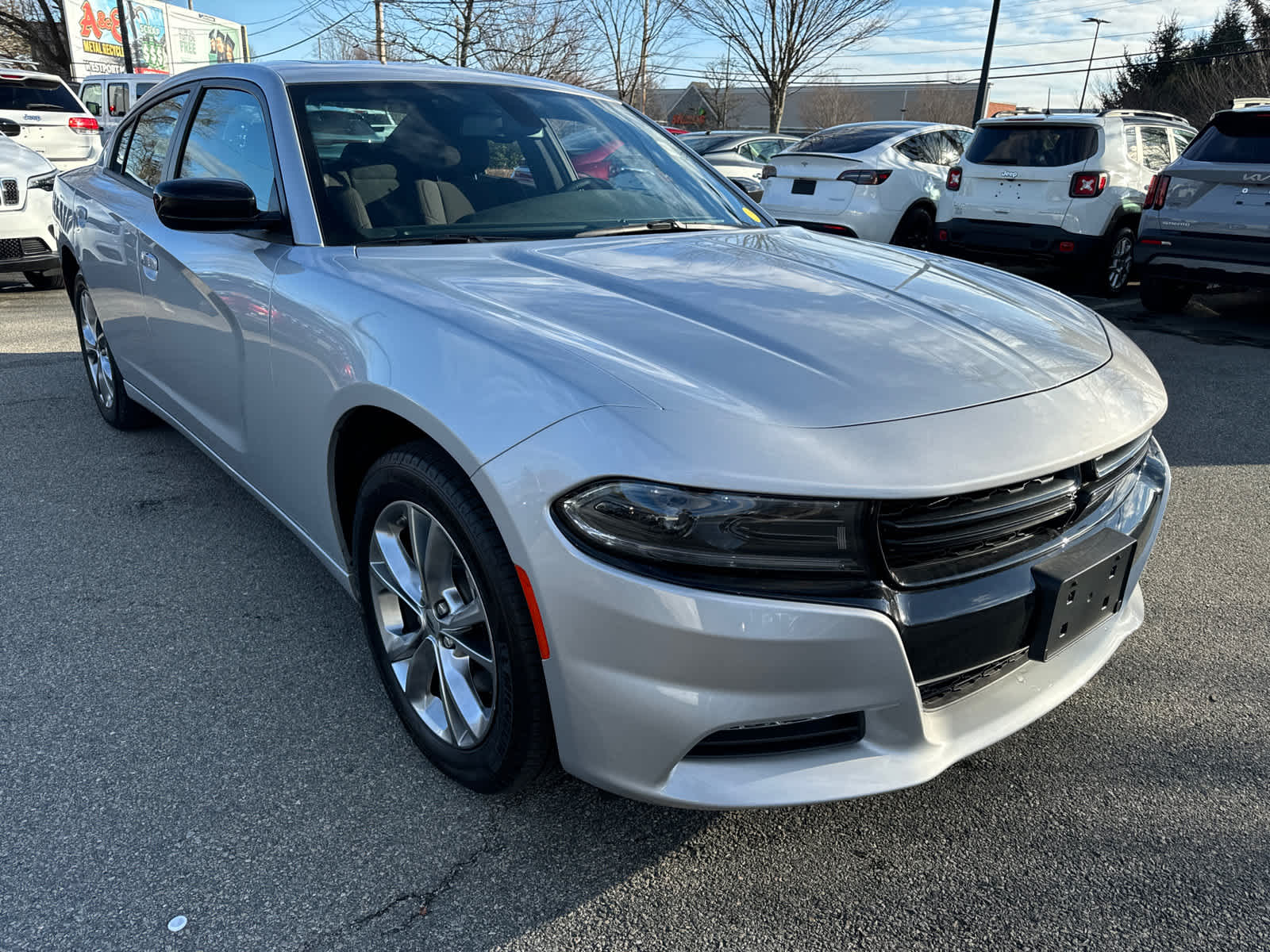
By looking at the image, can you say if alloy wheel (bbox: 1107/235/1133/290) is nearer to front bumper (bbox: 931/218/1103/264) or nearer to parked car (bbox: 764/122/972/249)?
front bumper (bbox: 931/218/1103/264)

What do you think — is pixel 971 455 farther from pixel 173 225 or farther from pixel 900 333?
pixel 173 225

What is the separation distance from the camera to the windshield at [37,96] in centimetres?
1084

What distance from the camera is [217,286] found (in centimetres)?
276

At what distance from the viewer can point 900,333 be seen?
2.01 m

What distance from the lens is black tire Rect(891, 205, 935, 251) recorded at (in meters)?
9.61

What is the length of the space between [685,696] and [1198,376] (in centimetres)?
572

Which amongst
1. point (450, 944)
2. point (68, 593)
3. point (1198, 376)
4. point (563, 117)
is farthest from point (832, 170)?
point (450, 944)

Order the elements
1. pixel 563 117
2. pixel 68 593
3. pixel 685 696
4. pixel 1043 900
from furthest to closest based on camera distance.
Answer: pixel 563 117 < pixel 68 593 < pixel 1043 900 < pixel 685 696

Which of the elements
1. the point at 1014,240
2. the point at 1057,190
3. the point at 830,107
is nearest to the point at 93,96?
the point at 1014,240

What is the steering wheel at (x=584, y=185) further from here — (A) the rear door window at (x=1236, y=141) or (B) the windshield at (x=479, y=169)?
(A) the rear door window at (x=1236, y=141)

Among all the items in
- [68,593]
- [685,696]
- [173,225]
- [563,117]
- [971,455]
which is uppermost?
[563,117]

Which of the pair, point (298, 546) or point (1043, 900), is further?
point (298, 546)

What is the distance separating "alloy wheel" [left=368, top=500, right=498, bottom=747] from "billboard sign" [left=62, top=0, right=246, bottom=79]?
32513 millimetres

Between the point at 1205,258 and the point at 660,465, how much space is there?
23.1 ft
